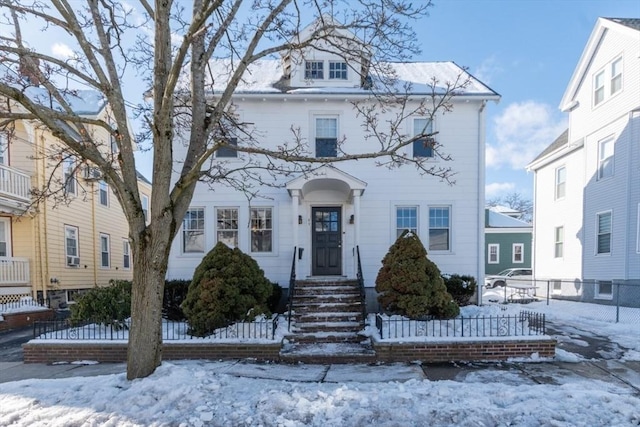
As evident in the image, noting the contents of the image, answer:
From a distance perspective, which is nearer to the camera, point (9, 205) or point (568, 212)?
point (9, 205)

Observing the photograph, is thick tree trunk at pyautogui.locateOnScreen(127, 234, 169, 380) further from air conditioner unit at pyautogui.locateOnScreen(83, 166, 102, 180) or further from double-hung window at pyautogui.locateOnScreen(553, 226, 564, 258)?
double-hung window at pyautogui.locateOnScreen(553, 226, 564, 258)

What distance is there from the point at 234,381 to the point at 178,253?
234 inches

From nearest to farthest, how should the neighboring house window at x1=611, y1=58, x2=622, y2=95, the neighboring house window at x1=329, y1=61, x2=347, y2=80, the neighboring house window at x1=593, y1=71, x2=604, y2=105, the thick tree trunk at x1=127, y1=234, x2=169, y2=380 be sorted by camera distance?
the thick tree trunk at x1=127, y1=234, x2=169, y2=380 → the neighboring house window at x1=329, y1=61, x2=347, y2=80 → the neighboring house window at x1=611, y1=58, x2=622, y2=95 → the neighboring house window at x1=593, y1=71, x2=604, y2=105

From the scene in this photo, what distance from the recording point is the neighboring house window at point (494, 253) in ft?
81.0

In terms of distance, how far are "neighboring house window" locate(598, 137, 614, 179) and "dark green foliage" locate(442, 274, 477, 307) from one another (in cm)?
825

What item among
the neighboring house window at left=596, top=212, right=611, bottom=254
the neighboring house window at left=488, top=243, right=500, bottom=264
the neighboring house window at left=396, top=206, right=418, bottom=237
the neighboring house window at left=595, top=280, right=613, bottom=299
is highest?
the neighboring house window at left=396, top=206, right=418, bottom=237

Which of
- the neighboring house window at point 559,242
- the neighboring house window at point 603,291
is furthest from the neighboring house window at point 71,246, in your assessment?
the neighboring house window at point 559,242

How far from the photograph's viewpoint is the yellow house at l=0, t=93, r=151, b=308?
11148mm

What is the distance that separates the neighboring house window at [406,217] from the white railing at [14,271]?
12042mm

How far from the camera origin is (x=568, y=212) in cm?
1553

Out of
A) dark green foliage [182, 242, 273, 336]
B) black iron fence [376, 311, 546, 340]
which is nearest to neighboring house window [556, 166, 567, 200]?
black iron fence [376, 311, 546, 340]

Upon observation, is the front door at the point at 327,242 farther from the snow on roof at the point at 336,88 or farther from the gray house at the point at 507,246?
the gray house at the point at 507,246

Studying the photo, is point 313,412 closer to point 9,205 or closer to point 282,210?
point 282,210

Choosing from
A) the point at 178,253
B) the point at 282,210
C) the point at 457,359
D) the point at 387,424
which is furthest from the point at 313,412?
the point at 178,253
